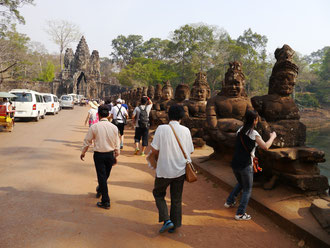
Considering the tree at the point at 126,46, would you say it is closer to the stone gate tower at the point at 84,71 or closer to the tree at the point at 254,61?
the stone gate tower at the point at 84,71

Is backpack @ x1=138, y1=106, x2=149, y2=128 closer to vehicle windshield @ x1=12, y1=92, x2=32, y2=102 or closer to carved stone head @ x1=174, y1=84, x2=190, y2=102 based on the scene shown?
carved stone head @ x1=174, y1=84, x2=190, y2=102

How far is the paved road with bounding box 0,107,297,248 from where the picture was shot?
3.00m

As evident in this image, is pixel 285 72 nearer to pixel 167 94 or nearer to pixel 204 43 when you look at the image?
pixel 167 94

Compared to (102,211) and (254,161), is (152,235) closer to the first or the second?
(102,211)

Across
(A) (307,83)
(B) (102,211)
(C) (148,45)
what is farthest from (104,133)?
(C) (148,45)

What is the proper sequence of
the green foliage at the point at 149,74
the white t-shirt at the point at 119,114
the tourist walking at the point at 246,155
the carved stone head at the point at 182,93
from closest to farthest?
the tourist walking at the point at 246,155
the white t-shirt at the point at 119,114
the carved stone head at the point at 182,93
the green foliage at the point at 149,74

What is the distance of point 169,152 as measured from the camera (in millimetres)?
3057

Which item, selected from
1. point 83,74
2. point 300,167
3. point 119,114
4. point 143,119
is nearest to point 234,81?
point 300,167

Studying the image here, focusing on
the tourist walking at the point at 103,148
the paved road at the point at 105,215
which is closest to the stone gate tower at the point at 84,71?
the paved road at the point at 105,215

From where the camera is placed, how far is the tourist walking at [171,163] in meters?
3.06

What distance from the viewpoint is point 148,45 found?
62.1 meters

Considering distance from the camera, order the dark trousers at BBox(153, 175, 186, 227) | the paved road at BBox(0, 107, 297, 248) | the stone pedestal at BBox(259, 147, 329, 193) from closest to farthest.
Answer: the paved road at BBox(0, 107, 297, 248) < the dark trousers at BBox(153, 175, 186, 227) < the stone pedestal at BBox(259, 147, 329, 193)

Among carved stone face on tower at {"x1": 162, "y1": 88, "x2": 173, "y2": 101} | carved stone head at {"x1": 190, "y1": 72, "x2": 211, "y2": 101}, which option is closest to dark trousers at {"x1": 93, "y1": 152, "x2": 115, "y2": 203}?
carved stone head at {"x1": 190, "y1": 72, "x2": 211, "y2": 101}

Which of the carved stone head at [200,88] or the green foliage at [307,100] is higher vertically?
the green foliage at [307,100]
